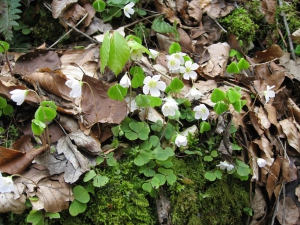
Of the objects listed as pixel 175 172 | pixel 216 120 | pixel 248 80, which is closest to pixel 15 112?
pixel 175 172

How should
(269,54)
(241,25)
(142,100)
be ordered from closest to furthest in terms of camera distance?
(142,100) < (269,54) < (241,25)

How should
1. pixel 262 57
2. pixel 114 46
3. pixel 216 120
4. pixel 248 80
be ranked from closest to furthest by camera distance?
pixel 114 46, pixel 216 120, pixel 248 80, pixel 262 57

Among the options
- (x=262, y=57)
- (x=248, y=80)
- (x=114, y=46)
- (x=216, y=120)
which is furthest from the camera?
(x=262, y=57)

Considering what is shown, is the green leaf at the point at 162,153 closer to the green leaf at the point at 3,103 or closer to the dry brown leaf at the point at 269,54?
the green leaf at the point at 3,103

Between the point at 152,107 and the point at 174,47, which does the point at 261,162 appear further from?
the point at 174,47

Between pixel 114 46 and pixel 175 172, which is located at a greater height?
pixel 114 46

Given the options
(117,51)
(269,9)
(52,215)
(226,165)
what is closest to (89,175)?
(52,215)

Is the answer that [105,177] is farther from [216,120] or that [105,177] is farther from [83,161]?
[216,120]
